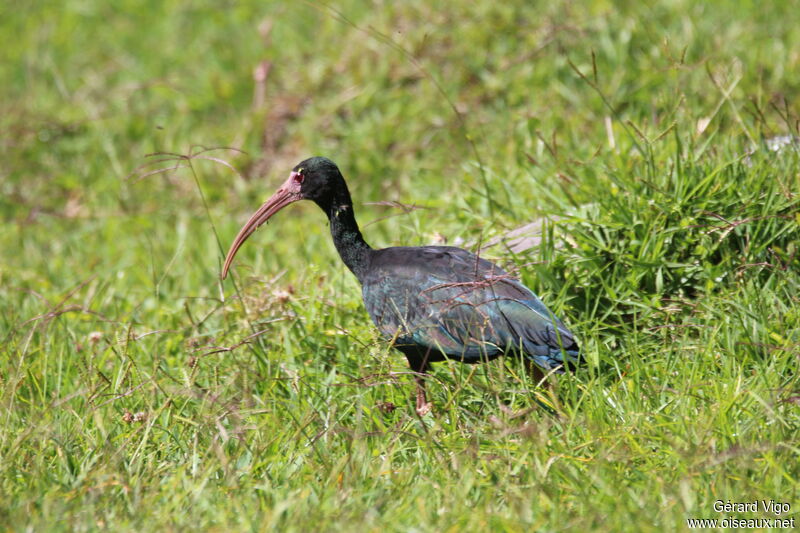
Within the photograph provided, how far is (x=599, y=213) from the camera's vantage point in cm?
457

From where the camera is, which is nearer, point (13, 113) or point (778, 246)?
point (778, 246)

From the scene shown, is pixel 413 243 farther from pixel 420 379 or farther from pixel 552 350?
pixel 552 350

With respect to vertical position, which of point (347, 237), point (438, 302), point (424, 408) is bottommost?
point (424, 408)

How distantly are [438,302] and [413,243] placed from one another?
4.59 ft

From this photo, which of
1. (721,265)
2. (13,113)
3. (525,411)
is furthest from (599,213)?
(13,113)

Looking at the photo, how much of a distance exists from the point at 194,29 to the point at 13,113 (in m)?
1.88

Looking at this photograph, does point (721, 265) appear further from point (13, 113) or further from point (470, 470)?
point (13, 113)

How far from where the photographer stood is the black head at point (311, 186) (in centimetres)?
455

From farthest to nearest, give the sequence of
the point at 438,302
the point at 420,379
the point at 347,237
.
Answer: the point at 347,237, the point at 420,379, the point at 438,302

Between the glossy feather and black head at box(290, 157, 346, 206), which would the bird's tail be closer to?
the glossy feather

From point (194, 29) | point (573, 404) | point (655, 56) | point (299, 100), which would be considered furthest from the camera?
point (194, 29)

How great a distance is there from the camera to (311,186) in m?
4.59

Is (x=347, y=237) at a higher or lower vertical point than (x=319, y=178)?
lower

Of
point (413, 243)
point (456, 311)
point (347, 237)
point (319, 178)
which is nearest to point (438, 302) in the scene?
point (456, 311)
